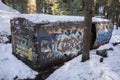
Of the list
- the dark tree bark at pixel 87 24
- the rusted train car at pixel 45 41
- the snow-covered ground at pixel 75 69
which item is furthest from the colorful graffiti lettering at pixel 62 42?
the dark tree bark at pixel 87 24

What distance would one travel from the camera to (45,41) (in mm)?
11047

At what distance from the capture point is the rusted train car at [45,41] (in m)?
10.8

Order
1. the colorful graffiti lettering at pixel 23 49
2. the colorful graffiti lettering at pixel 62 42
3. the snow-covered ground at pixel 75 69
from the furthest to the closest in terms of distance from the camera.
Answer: the colorful graffiti lettering at pixel 23 49 → the colorful graffiti lettering at pixel 62 42 → the snow-covered ground at pixel 75 69

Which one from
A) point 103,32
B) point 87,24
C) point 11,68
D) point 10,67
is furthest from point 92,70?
point 103,32

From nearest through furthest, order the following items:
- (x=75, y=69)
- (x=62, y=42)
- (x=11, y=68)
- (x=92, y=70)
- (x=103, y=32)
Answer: (x=92, y=70) < (x=75, y=69) < (x=11, y=68) < (x=62, y=42) < (x=103, y=32)

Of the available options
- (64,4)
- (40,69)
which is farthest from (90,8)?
(64,4)

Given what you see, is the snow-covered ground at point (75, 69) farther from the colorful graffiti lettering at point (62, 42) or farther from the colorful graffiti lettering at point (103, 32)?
the colorful graffiti lettering at point (103, 32)

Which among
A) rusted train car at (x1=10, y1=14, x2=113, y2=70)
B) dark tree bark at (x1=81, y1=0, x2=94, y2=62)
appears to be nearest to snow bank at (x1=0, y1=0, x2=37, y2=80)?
rusted train car at (x1=10, y1=14, x2=113, y2=70)

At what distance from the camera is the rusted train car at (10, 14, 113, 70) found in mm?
10836

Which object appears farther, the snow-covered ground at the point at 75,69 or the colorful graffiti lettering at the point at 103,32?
the colorful graffiti lettering at the point at 103,32

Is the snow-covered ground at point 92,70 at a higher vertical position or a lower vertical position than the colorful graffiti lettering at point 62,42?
lower

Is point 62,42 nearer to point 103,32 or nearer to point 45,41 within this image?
point 45,41

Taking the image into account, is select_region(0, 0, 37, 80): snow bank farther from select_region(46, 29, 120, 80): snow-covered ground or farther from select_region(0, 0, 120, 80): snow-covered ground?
select_region(46, 29, 120, 80): snow-covered ground

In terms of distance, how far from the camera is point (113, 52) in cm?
1192
